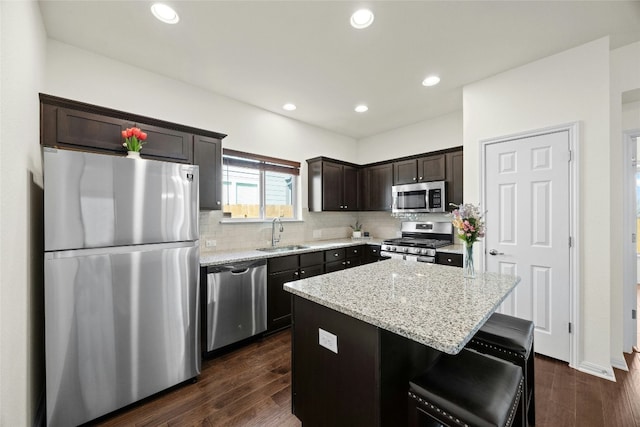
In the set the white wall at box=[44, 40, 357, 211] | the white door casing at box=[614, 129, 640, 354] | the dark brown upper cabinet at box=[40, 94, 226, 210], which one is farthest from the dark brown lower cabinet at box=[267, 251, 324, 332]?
the white door casing at box=[614, 129, 640, 354]

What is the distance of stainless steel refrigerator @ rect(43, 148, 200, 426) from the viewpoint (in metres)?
1.62

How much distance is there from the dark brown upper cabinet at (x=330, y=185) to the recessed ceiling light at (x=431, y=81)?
70.1 inches

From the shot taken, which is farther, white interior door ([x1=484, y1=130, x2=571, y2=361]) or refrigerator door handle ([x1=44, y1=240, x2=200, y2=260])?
white interior door ([x1=484, y1=130, x2=571, y2=361])

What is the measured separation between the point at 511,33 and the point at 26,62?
141 inches

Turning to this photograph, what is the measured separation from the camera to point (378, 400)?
3.84ft

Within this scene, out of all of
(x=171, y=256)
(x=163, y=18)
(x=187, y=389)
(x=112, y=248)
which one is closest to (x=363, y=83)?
(x=163, y=18)

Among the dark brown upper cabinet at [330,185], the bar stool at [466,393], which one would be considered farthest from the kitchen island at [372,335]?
the dark brown upper cabinet at [330,185]

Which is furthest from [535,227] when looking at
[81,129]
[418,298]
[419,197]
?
[81,129]

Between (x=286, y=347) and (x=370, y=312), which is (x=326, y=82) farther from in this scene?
(x=286, y=347)

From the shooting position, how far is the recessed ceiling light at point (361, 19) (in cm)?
197

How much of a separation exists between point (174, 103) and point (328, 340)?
304 cm

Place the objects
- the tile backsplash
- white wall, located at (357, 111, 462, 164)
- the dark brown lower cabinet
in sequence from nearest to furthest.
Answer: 1. the dark brown lower cabinet
2. the tile backsplash
3. white wall, located at (357, 111, 462, 164)

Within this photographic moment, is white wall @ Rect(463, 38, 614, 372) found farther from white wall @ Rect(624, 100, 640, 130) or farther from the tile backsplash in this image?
the tile backsplash

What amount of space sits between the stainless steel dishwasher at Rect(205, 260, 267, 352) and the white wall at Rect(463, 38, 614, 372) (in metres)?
3.12
